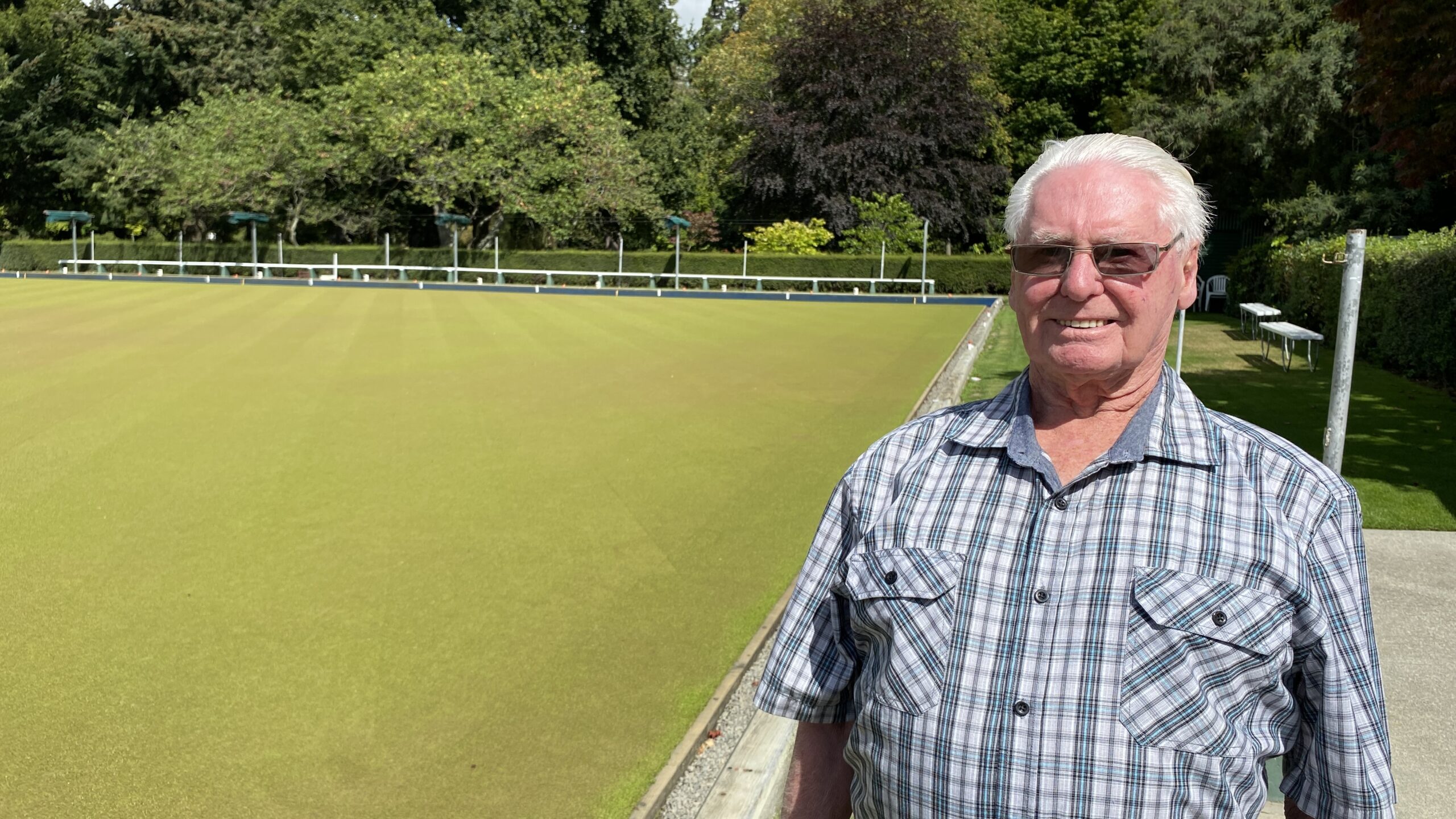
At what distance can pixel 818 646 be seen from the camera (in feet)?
6.20

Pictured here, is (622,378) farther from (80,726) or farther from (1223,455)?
(1223,455)

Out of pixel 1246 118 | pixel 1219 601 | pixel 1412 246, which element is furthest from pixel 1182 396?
pixel 1246 118

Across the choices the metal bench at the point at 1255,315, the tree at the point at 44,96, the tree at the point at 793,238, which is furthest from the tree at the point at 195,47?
the metal bench at the point at 1255,315

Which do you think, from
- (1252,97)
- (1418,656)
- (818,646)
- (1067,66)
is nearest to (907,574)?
(818,646)

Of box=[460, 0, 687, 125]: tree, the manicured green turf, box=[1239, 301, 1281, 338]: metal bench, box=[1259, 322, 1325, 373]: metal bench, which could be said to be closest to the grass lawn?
box=[1259, 322, 1325, 373]: metal bench

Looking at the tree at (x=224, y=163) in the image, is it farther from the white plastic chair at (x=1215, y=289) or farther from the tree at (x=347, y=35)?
the white plastic chair at (x=1215, y=289)

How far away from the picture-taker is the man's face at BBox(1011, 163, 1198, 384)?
5.94 feet

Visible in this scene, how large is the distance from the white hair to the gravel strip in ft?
6.29

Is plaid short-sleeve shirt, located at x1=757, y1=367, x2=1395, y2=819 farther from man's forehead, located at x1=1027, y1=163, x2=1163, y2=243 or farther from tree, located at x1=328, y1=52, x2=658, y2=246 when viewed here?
tree, located at x1=328, y1=52, x2=658, y2=246

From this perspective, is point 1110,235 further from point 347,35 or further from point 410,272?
point 347,35

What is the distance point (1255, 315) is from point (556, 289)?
17278 millimetres

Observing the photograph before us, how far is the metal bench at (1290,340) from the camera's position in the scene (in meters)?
14.5

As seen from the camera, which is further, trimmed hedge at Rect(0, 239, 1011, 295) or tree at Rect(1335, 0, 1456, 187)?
trimmed hedge at Rect(0, 239, 1011, 295)

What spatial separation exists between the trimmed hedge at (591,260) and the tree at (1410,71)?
1956 centimetres
